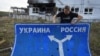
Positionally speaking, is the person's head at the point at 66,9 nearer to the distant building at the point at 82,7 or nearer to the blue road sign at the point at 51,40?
the blue road sign at the point at 51,40

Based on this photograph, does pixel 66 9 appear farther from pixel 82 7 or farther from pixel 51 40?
pixel 82 7

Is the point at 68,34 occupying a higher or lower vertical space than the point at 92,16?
higher

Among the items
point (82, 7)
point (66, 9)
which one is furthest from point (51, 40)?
point (82, 7)

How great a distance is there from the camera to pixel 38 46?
1032 cm

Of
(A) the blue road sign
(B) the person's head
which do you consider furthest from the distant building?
(A) the blue road sign

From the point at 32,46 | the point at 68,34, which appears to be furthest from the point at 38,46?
the point at 68,34

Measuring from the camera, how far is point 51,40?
34.0 ft

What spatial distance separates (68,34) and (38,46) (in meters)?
0.88

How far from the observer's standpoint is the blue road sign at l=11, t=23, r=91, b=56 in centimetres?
1023

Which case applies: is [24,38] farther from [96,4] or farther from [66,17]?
[96,4]

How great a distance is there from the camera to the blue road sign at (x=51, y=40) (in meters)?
10.2

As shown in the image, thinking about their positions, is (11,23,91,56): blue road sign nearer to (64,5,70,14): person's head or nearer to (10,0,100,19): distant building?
(64,5,70,14): person's head

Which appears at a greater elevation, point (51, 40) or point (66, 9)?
point (66, 9)

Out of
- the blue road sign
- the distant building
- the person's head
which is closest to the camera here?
the blue road sign
